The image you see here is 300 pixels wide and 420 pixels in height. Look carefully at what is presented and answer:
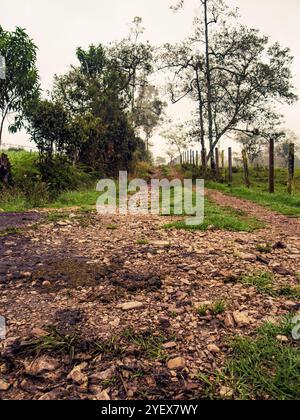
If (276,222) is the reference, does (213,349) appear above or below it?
below

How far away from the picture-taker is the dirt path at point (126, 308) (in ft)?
6.85

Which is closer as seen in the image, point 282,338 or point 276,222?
point 282,338

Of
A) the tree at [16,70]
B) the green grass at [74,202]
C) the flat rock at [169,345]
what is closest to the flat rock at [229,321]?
the flat rock at [169,345]

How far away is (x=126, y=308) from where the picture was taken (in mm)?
2994

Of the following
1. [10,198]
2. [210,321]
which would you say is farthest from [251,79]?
[210,321]

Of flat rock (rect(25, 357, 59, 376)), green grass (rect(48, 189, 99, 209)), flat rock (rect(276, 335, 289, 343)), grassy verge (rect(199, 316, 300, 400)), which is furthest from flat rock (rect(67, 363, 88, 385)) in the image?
green grass (rect(48, 189, 99, 209))

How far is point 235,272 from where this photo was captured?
12.5 ft

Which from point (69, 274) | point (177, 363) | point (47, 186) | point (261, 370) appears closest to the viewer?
point (261, 370)

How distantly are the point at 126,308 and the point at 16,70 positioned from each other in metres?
13.6

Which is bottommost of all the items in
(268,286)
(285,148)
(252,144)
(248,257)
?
(268,286)

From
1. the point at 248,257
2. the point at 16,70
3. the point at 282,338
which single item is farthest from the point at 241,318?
the point at 16,70

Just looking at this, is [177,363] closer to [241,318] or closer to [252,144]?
[241,318]
